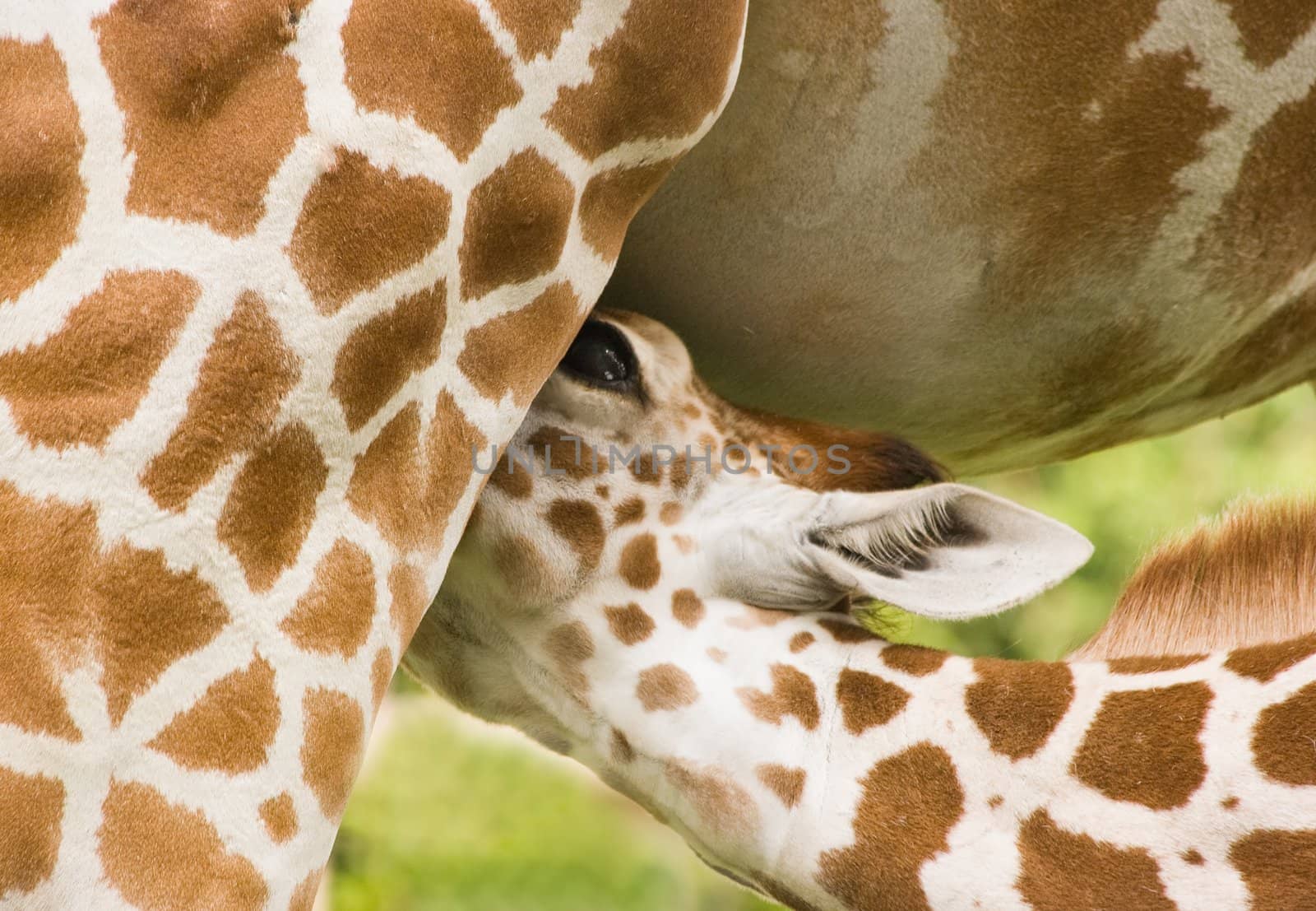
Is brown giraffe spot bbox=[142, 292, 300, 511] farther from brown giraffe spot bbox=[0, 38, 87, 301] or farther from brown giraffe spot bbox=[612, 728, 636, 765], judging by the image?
brown giraffe spot bbox=[612, 728, 636, 765]

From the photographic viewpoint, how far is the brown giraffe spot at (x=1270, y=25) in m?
2.04

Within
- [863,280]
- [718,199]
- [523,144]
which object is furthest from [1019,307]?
[523,144]

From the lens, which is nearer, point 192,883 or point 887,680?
point 192,883

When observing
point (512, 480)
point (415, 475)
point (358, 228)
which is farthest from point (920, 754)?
point (358, 228)

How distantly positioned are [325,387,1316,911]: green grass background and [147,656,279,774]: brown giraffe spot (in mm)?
5316

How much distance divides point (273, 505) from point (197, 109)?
0.40m

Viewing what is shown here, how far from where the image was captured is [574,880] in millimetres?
7012

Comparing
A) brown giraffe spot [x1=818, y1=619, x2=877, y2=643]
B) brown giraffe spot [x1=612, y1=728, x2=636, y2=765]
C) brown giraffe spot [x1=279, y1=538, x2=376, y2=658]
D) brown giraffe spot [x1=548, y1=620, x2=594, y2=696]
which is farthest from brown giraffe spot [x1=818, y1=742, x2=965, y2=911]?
brown giraffe spot [x1=279, y1=538, x2=376, y2=658]

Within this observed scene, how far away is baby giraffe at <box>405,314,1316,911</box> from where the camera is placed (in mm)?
1858

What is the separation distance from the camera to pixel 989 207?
213 centimetres

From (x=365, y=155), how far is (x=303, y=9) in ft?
0.52

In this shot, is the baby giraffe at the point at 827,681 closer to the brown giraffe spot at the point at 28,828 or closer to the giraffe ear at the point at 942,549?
the giraffe ear at the point at 942,549

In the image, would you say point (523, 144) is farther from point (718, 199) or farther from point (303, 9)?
point (718, 199)

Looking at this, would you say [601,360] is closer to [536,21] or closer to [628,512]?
[628,512]
